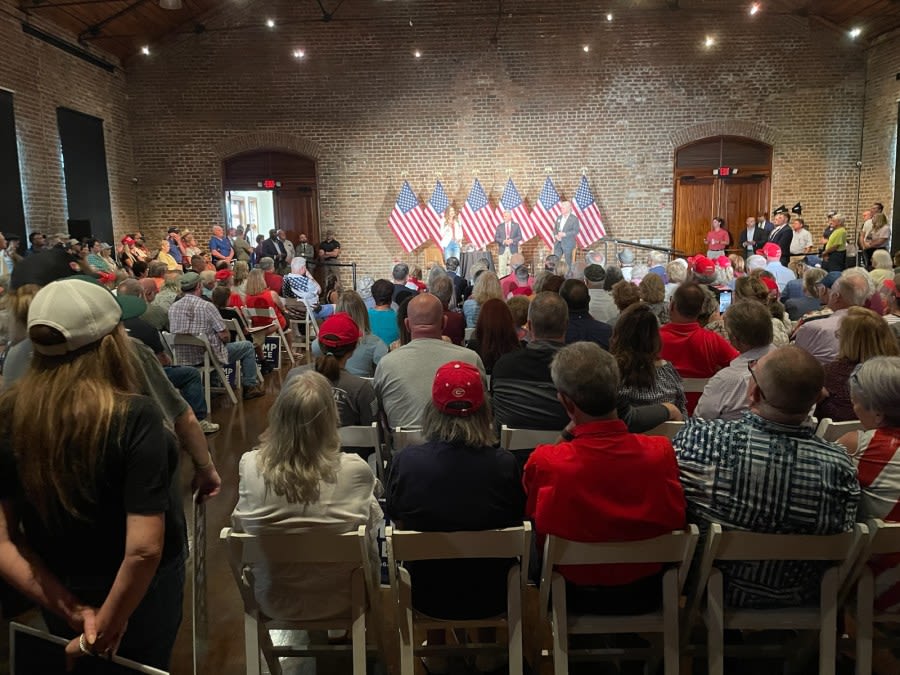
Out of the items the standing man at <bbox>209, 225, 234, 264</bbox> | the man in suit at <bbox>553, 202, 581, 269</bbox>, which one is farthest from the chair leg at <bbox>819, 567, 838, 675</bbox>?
the standing man at <bbox>209, 225, 234, 264</bbox>

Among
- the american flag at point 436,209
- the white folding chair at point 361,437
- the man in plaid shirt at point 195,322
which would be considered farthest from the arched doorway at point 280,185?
the white folding chair at point 361,437

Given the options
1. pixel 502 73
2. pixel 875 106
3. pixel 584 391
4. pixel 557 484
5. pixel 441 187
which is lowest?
pixel 557 484

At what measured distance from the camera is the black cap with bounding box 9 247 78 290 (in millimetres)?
2748

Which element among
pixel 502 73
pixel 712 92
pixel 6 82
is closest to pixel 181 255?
pixel 6 82

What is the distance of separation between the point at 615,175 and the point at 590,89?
165 centimetres

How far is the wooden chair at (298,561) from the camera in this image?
1893 millimetres

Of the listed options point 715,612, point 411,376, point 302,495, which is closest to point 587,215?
point 411,376

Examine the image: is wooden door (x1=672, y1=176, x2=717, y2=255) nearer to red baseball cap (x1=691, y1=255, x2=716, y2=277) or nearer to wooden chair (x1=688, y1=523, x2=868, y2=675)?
red baseball cap (x1=691, y1=255, x2=716, y2=277)

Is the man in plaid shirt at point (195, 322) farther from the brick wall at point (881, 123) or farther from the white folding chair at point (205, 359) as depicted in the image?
the brick wall at point (881, 123)

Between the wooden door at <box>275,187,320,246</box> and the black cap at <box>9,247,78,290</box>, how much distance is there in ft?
35.3

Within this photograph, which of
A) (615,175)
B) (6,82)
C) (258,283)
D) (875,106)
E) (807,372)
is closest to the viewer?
(807,372)

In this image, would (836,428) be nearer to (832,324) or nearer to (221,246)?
(832,324)

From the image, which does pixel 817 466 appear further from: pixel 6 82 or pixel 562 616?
pixel 6 82

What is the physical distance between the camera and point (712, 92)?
12.6 metres
